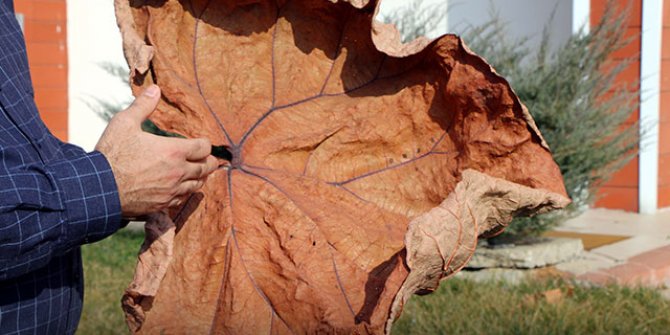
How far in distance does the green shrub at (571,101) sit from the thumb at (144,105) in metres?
3.79

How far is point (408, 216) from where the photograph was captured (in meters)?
1.64

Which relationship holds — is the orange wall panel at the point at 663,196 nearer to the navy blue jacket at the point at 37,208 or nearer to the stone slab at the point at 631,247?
the stone slab at the point at 631,247

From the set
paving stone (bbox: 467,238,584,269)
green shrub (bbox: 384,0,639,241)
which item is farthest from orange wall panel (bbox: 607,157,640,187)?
paving stone (bbox: 467,238,584,269)

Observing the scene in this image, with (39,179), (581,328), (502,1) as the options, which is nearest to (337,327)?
(39,179)

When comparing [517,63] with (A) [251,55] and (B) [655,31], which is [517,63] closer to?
(B) [655,31]

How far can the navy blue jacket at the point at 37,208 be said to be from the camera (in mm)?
1413

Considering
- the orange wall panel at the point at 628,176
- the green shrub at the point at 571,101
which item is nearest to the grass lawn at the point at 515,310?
the green shrub at the point at 571,101

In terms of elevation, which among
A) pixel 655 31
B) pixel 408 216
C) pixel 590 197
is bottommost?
pixel 590 197

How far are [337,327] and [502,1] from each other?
A: 21.3 ft

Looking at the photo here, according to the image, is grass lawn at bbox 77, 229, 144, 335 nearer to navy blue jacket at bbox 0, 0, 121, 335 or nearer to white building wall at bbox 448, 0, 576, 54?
navy blue jacket at bbox 0, 0, 121, 335

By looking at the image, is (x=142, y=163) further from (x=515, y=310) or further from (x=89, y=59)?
(x=89, y=59)

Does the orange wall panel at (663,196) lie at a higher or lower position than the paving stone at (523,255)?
higher

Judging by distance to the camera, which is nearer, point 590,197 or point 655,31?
point 590,197

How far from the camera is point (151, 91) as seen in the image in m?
1.58
